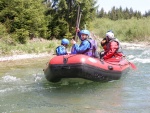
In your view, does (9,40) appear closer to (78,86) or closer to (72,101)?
(78,86)

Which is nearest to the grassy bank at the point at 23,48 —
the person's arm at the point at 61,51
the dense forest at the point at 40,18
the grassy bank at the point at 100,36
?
the grassy bank at the point at 100,36

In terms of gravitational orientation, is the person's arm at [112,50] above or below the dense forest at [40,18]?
below

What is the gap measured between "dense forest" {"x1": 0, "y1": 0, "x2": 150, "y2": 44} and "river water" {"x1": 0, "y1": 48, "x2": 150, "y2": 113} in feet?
29.1

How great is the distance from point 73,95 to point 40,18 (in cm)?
1399

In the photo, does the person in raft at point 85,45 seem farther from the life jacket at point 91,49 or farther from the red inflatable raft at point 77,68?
the red inflatable raft at point 77,68

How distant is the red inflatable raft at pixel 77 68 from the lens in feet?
25.1

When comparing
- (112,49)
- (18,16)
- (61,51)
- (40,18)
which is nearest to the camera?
(61,51)

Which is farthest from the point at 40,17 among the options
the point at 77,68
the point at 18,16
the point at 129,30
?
the point at 129,30

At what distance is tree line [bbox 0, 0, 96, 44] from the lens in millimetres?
18484

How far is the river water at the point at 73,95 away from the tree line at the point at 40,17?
8945 mm

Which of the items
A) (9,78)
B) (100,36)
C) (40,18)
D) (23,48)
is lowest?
(9,78)

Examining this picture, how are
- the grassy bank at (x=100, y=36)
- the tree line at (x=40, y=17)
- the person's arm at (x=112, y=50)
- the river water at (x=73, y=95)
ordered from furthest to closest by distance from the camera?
the tree line at (x=40, y=17), the grassy bank at (x=100, y=36), the person's arm at (x=112, y=50), the river water at (x=73, y=95)

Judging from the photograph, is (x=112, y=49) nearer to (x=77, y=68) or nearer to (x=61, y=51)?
(x=61, y=51)

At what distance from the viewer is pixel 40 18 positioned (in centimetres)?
2091
